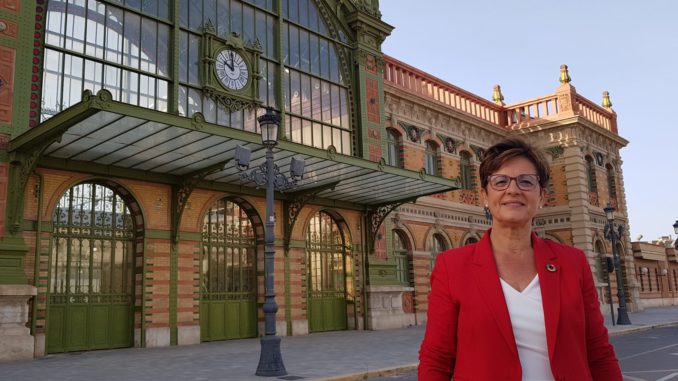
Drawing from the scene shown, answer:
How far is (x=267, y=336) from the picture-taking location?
10453 mm

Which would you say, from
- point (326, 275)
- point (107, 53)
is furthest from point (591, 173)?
point (107, 53)

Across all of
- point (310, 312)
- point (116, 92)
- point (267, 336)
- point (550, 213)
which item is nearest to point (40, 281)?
point (116, 92)

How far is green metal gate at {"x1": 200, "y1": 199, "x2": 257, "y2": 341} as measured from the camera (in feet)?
57.0

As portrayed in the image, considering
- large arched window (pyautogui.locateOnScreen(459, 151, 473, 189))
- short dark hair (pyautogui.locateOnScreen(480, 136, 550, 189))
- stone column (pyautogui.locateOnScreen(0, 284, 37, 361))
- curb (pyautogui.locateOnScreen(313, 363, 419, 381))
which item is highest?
large arched window (pyautogui.locateOnScreen(459, 151, 473, 189))

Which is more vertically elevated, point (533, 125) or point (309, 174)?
point (533, 125)

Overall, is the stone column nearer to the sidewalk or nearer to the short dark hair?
the sidewalk

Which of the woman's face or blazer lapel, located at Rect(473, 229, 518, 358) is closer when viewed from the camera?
blazer lapel, located at Rect(473, 229, 518, 358)

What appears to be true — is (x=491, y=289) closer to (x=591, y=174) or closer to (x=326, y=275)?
(x=326, y=275)

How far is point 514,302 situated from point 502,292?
65 mm

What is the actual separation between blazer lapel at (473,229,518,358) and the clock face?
1600 centimetres

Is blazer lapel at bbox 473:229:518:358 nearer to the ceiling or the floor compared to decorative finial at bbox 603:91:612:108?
nearer to the floor

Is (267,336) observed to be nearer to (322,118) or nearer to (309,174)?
(309,174)

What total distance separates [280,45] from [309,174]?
4.90m

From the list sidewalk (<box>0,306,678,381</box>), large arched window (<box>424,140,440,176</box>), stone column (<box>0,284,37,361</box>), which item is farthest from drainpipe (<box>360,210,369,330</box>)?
stone column (<box>0,284,37,361</box>)
